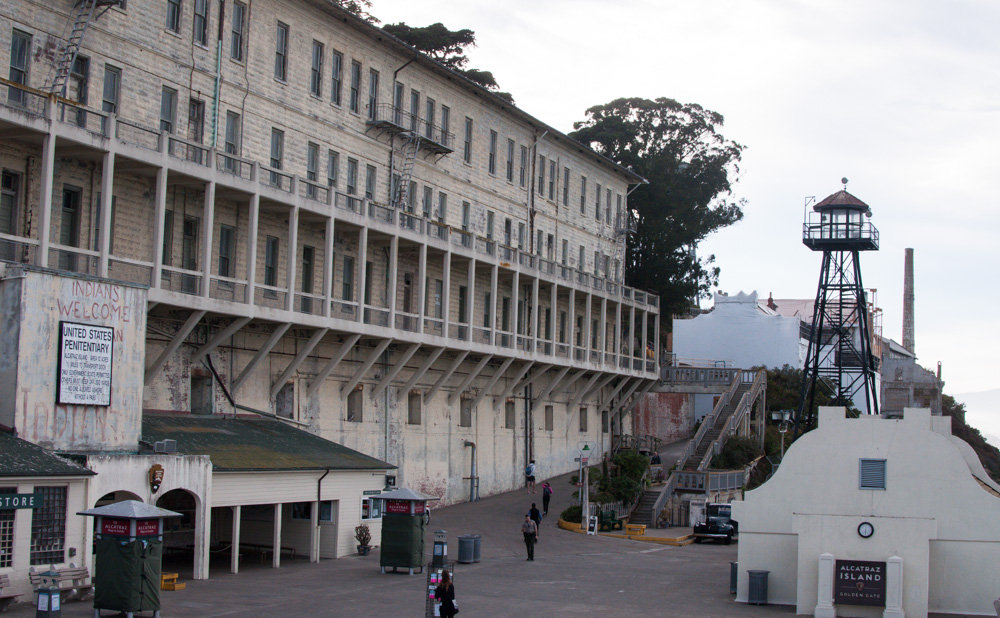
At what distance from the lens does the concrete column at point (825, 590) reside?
26400mm

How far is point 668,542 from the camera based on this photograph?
42250mm

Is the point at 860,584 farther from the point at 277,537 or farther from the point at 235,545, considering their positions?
the point at 235,545

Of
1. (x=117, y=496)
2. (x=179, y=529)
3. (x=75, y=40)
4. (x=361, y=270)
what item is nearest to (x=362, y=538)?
(x=179, y=529)

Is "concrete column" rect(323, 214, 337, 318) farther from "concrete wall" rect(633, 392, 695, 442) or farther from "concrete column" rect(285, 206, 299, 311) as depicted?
"concrete wall" rect(633, 392, 695, 442)

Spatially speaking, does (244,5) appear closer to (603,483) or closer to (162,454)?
(162,454)

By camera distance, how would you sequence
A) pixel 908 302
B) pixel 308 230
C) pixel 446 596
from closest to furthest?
pixel 446 596, pixel 308 230, pixel 908 302

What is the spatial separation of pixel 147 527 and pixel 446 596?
237 inches

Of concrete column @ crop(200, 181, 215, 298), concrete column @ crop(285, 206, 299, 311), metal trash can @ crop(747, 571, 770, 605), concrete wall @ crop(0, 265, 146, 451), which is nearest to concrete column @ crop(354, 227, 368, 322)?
concrete column @ crop(285, 206, 299, 311)

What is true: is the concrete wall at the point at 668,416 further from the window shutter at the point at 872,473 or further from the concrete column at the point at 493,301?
the window shutter at the point at 872,473

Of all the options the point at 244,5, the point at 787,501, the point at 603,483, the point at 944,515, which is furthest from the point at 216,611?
the point at 603,483

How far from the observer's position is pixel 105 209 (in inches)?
1190

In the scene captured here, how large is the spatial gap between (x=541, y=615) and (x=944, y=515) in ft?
33.9

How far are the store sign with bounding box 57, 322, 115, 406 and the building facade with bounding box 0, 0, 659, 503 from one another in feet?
6.03

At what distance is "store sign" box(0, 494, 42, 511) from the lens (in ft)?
73.2
